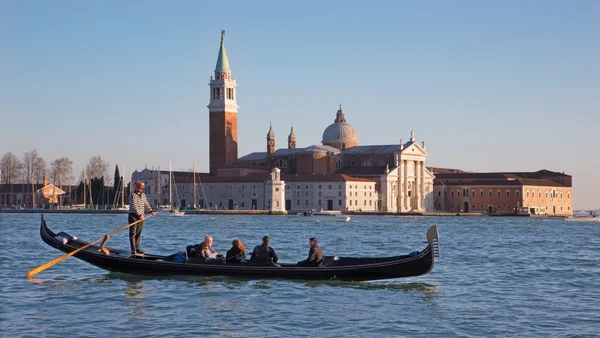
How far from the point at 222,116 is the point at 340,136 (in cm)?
1167

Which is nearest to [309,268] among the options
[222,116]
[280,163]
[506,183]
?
[222,116]

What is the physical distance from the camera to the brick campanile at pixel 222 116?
8381 cm

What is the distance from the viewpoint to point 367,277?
15.1m

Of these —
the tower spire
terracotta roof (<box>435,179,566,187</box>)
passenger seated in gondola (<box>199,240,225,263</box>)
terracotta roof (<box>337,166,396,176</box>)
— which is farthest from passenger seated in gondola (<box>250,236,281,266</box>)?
the tower spire

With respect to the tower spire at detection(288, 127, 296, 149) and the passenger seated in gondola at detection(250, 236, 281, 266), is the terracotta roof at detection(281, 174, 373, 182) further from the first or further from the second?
the passenger seated in gondola at detection(250, 236, 281, 266)

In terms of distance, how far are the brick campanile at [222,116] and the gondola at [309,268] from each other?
68.4 meters

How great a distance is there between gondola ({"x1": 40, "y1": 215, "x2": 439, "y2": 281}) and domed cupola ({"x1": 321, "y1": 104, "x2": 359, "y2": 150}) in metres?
72.7

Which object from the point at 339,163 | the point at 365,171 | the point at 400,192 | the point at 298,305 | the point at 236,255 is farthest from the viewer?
the point at 339,163

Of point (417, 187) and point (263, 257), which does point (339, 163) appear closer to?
point (417, 187)

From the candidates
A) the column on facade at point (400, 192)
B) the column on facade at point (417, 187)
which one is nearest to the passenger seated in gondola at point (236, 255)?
the column on facade at point (400, 192)

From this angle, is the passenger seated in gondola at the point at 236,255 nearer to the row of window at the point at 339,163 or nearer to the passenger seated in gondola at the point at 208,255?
the passenger seated in gondola at the point at 208,255

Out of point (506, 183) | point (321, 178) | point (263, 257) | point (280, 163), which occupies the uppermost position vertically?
point (280, 163)

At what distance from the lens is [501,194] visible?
276 ft

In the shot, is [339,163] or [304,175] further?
[339,163]
